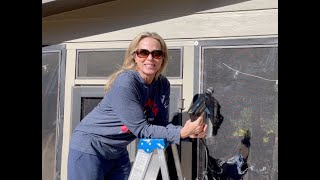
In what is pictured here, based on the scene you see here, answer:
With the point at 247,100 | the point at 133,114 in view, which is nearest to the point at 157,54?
the point at 133,114

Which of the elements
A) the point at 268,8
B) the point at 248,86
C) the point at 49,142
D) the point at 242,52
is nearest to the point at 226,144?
the point at 248,86

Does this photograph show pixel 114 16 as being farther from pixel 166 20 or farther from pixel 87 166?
pixel 87 166

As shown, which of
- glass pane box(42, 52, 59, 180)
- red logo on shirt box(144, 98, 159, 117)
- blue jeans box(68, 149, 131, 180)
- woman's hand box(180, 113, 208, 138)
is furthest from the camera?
glass pane box(42, 52, 59, 180)

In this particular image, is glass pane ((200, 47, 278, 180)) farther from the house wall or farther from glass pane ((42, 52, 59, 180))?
glass pane ((42, 52, 59, 180))

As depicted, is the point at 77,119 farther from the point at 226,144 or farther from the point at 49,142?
the point at 226,144

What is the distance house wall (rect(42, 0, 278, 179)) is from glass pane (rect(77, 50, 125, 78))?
0.22ft

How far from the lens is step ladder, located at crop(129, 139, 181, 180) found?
2498 millimetres

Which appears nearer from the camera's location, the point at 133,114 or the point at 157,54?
the point at 133,114

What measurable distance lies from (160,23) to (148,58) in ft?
2.95

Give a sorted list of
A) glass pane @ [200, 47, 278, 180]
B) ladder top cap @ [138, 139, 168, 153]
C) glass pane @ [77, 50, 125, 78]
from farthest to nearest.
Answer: glass pane @ [77, 50, 125, 78]
glass pane @ [200, 47, 278, 180]
ladder top cap @ [138, 139, 168, 153]

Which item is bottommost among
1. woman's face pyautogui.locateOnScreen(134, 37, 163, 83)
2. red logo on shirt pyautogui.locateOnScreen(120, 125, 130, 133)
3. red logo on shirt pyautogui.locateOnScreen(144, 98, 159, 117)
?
red logo on shirt pyautogui.locateOnScreen(120, 125, 130, 133)

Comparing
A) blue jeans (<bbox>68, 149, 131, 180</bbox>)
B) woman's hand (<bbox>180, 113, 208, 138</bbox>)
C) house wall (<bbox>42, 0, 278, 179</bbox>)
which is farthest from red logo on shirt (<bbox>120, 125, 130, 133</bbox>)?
house wall (<bbox>42, 0, 278, 179</bbox>)

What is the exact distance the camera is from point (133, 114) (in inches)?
92.6

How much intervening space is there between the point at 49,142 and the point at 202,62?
1557 mm
